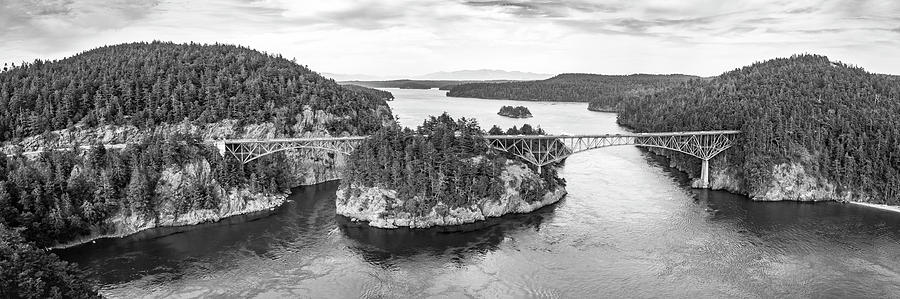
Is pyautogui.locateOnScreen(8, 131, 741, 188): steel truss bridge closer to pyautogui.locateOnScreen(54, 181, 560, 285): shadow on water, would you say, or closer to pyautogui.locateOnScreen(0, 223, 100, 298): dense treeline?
pyautogui.locateOnScreen(54, 181, 560, 285): shadow on water

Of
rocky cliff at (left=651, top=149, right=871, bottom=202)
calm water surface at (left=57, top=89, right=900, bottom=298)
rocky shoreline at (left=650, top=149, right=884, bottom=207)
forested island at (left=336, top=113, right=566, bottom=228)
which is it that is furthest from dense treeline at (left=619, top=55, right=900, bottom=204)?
forested island at (left=336, top=113, right=566, bottom=228)

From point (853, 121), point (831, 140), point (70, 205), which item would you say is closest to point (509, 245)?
point (70, 205)

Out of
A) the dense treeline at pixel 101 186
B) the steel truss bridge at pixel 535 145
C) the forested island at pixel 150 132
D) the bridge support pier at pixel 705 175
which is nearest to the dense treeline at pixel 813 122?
the bridge support pier at pixel 705 175

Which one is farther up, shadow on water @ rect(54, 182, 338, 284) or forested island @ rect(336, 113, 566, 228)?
forested island @ rect(336, 113, 566, 228)

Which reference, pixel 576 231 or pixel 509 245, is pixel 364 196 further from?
pixel 576 231

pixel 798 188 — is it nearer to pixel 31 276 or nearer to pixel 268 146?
pixel 268 146

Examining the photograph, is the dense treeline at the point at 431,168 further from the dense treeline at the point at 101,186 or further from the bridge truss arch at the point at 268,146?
the dense treeline at the point at 101,186
